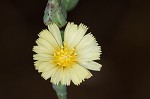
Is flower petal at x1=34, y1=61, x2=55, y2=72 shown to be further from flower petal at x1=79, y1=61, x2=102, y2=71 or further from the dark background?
the dark background

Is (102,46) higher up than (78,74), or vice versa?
(102,46)

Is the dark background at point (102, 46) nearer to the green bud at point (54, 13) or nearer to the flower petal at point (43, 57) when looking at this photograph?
the flower petal at point (43, 57)

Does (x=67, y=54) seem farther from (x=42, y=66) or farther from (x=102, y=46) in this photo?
(x=102, y=46)

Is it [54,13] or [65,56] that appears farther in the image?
[65,56]

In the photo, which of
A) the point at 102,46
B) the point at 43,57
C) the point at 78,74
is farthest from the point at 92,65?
the point at 102,46

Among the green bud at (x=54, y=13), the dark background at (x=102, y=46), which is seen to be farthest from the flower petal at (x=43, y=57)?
the dark background at (x=102, y=46)

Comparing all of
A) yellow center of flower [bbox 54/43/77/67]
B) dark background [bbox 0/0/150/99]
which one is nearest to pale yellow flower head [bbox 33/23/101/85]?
yellow center of flower [bbox 54/43/77/67]

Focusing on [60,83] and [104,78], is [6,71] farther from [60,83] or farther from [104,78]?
[60,83]
